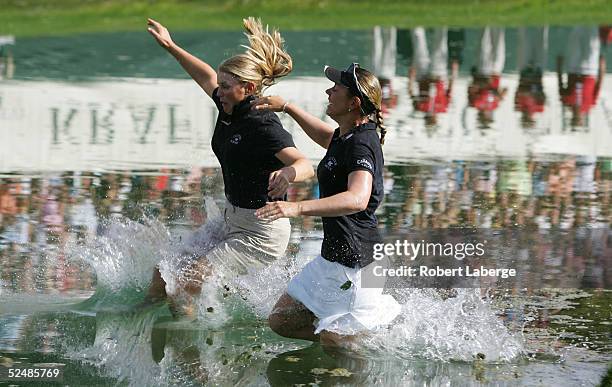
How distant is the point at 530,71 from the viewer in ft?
63.8

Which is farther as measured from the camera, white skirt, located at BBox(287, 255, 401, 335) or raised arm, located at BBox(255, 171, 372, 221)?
white skirt, located at BBox(287, 255, 401, 335)

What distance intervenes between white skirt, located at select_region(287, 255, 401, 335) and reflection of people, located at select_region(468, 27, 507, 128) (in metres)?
8.81

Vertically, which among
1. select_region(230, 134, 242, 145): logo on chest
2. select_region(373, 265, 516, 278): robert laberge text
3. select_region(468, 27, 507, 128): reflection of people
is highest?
select_region(468, 27, 507, 128): reflection of people

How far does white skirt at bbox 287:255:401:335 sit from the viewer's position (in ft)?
22.9

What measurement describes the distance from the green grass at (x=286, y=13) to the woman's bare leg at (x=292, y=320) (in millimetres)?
17097

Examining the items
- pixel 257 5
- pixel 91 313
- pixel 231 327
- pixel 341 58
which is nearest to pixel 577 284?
pixel 231 327

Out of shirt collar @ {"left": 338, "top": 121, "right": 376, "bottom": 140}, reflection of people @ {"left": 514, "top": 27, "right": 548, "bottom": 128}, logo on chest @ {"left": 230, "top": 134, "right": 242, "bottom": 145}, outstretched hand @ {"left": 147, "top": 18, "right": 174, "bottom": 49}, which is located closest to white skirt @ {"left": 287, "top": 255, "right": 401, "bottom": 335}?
shirt collar @ {"left": 338, "top": 121, "right": 376, "bottom": 140}

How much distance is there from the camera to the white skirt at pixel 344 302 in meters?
6.96

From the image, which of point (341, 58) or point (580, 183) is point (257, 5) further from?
point (580, 183)

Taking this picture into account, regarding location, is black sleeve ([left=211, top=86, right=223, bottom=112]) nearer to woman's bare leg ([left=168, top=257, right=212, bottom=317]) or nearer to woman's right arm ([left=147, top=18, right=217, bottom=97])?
woman's right arm ([left=147, top=18, right=217, bottom=97])

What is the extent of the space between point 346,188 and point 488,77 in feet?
40.9

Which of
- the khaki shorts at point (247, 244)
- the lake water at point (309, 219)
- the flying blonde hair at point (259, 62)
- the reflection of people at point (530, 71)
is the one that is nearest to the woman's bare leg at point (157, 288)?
the lake water at point (309, 219)

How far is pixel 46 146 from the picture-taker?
14.3 meters

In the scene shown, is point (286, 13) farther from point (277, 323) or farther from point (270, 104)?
point (277, 323)
